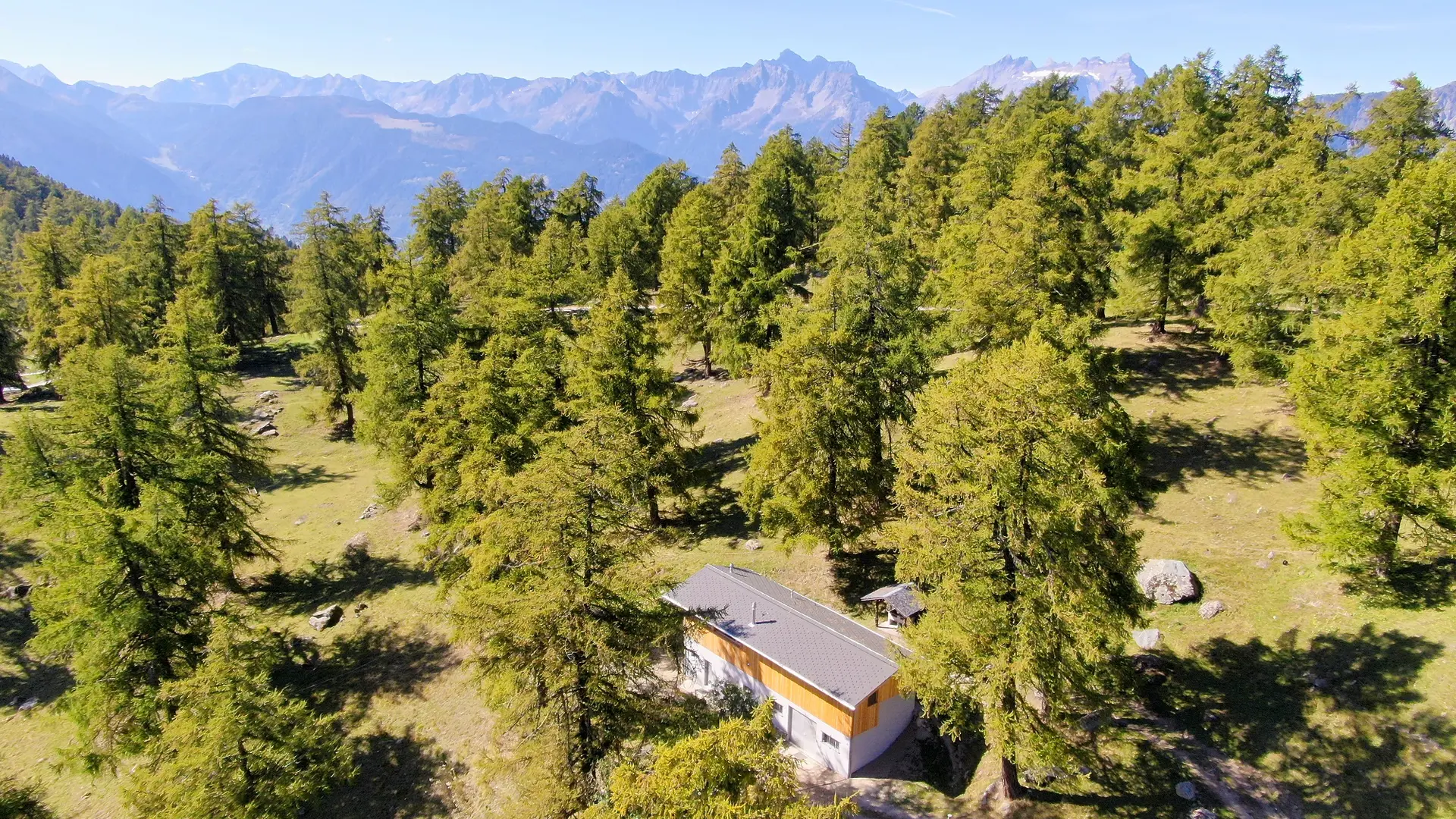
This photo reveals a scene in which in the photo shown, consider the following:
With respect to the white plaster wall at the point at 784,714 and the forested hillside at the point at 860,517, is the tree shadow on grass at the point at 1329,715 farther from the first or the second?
the white plaster wall at the point at 784,714

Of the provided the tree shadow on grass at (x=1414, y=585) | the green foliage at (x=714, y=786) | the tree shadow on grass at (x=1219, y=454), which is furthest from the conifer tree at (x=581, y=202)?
the green foliage at (x=714, y=786)

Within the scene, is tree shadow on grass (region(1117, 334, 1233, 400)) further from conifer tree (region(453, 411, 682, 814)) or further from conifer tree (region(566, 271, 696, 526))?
conifer tree (region(453, 411, 682, 814))

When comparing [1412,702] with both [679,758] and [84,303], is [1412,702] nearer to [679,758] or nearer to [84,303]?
[679,758]

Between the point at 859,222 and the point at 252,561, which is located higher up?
the point at 859,222

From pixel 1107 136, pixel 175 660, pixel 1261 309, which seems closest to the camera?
pixel 175 660

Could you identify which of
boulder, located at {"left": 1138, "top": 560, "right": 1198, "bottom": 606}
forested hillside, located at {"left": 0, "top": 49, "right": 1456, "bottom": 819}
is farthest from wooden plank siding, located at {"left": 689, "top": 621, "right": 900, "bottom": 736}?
boulder, located at {"left": 1138, "top": 560, "right": 1198, "bottom": 606}

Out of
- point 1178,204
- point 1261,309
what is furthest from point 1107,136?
point 1261,309

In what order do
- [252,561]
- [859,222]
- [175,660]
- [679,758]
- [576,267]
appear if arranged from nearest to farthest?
[679,758] < [175,660] < [859,222] < [252,561] < [576,267]
